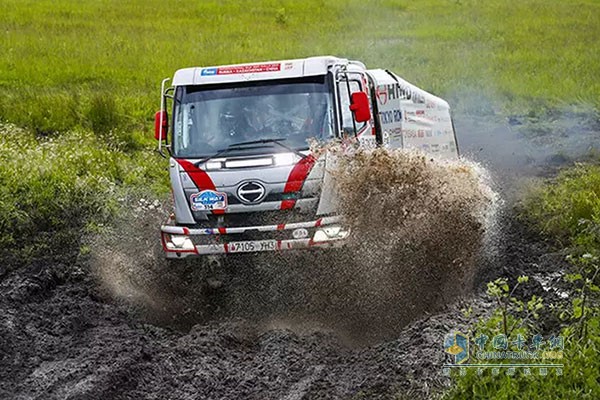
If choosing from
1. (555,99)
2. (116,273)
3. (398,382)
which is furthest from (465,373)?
(555,99)

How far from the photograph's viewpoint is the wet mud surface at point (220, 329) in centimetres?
670

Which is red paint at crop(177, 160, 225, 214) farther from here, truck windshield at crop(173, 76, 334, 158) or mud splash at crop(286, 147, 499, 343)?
mud splash at crop(286, 147, 499, 343)

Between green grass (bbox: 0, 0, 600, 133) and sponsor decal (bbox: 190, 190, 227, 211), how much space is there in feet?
27.4

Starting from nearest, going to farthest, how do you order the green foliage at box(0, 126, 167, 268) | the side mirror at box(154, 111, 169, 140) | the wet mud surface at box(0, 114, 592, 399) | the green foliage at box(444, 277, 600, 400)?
the green foliage at box(444, 277, 600, 400) → the wet mud surface at box(0, 114, 592, 399) → the side mirror at box(154, 111, 169, 140) → the green foliage at box(0, 126, 167, 268)

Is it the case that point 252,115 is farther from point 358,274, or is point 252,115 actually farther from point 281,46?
point 281,46

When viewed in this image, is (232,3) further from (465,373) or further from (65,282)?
(465,373)

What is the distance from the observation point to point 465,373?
237 inches

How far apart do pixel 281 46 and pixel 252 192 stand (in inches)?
625

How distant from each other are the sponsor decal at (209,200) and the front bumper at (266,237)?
23 centimetres

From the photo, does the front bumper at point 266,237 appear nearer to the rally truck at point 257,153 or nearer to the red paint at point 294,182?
the rally truck at point 257,153

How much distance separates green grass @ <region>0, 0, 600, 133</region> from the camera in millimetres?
19484

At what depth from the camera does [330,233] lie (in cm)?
873

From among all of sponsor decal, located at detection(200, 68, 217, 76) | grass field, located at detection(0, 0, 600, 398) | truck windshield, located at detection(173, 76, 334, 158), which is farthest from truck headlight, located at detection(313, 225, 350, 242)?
grass field, located at detection(0, 0, 600, 398)

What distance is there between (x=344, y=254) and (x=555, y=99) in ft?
44.0
